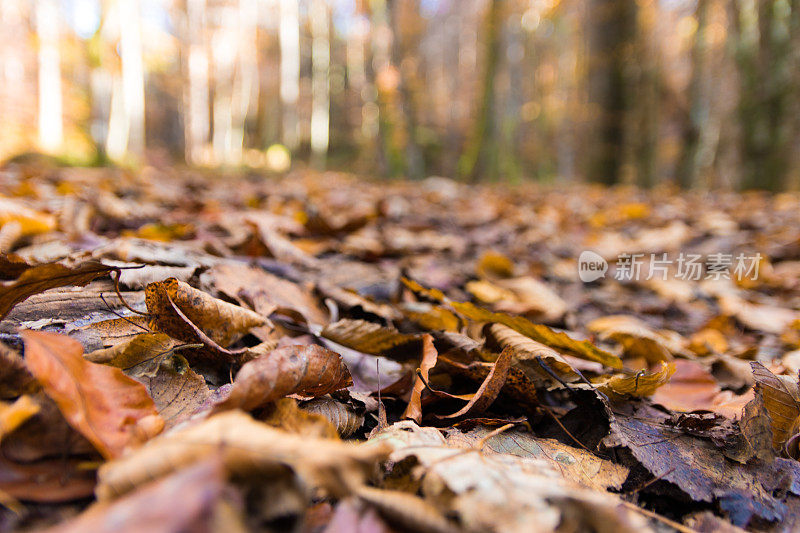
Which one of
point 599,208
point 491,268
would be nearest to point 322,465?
point 491,268

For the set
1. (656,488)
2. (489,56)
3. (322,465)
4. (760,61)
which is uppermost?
(489,56)

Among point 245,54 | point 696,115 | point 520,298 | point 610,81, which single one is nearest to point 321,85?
point 245,54

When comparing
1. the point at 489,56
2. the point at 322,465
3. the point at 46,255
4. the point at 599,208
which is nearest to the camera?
the point at 322,465

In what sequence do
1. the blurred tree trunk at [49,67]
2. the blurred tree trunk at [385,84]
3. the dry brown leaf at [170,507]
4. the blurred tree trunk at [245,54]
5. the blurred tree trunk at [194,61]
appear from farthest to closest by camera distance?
the blurred tree trunk at [245,54] < the blurred tree trunk at [194,61] < the blurred tree trunk at [49,67] < the blurred tree trunk at [385,84] < the dry brown leaf at [170,507]

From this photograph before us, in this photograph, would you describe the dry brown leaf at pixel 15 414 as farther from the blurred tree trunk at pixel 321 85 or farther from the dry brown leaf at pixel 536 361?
the blurred tree trunk at pixel 321 85

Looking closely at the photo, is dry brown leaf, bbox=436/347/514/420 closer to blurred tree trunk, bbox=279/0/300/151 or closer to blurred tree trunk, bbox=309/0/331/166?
blurred tree trunk, bbox=309/0/331/166

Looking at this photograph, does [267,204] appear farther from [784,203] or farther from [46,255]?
[784,203]

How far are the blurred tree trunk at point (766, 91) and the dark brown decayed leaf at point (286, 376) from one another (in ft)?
20.2

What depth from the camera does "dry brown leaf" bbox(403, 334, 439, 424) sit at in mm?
692

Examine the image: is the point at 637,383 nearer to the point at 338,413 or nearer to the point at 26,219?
the point at 338,413

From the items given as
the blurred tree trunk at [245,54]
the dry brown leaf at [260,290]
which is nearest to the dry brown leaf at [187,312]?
the dry brown leaf at [260,290]

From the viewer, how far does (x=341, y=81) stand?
24.4m

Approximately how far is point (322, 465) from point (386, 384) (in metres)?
0.42

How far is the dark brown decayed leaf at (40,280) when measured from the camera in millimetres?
634
